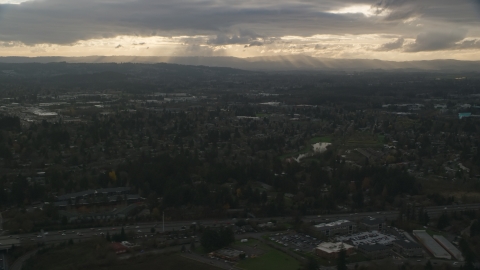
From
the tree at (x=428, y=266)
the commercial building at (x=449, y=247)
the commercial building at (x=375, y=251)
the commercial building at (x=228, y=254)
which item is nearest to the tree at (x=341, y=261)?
the commercial building at (x=375, y=251)

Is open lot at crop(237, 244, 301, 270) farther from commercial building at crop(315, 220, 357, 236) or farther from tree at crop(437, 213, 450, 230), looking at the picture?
tree at crop(437, 213, 450, 230)

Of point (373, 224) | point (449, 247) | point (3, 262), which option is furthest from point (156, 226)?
point (449, 247)

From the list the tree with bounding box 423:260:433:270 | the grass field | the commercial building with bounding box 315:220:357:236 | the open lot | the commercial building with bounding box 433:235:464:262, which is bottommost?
the grass field

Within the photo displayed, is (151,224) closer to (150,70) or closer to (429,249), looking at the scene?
(429,249)

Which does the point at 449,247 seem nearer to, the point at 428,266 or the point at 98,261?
the point at 428,266

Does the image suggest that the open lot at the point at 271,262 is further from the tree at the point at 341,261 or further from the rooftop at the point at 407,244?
the rooftop at the point at 407,244

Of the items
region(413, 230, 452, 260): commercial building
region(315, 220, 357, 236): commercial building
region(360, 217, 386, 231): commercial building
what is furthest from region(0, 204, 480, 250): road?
region(413, 230, 452, 260): commercial building
